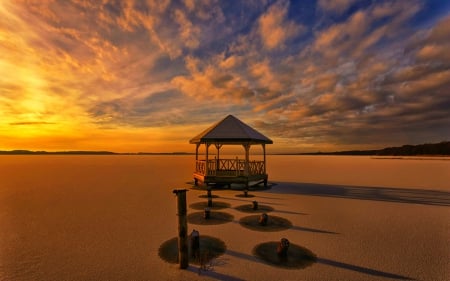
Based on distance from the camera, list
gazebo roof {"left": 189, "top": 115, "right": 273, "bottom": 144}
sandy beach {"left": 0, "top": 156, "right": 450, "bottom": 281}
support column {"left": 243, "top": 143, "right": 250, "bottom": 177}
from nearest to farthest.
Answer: sandy beach {"left": 0, "top": 156, "right": 450, "bottom": 281} < gazebo roof {"left": 189, "top": 115, "right": 273, "bottom": 144} < support column {"left": 243, "top": 143, "right": 250, "bottom": 177}

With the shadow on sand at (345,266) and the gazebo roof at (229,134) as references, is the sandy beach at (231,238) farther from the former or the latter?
the gazebo roof at (229,134)

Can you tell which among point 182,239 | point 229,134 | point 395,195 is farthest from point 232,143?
point 182,239

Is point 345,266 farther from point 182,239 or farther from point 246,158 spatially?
point 246,158

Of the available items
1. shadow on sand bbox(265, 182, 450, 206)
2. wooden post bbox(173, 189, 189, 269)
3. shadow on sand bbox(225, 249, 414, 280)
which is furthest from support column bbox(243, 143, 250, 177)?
wooden post bbox(173, 189, 189, 269)

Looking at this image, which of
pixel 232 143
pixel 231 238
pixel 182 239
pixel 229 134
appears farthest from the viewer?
pixel 232 143

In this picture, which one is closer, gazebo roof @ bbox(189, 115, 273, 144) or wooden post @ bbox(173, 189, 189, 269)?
wooden post @ bbox(173, 189, 189, 269)

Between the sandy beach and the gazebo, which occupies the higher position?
the gazebo

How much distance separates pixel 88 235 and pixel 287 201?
9.49 metres

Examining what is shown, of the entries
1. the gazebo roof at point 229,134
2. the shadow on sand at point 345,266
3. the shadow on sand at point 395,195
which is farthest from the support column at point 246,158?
the shadow on sand at point 345,266

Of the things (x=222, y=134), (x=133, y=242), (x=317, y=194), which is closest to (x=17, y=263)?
(x=133, y=242)

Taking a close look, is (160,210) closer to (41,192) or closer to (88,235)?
(88,235)

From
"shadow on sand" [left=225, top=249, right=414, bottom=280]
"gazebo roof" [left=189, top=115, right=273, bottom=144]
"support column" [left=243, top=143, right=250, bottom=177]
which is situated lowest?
"shadow on sand" [left=225, top=249, right=414, bottom=280]

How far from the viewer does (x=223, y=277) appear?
17.4 feet

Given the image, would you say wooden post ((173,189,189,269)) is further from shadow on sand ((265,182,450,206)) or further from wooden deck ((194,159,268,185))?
shadow on sand ((265,182,450,206))
